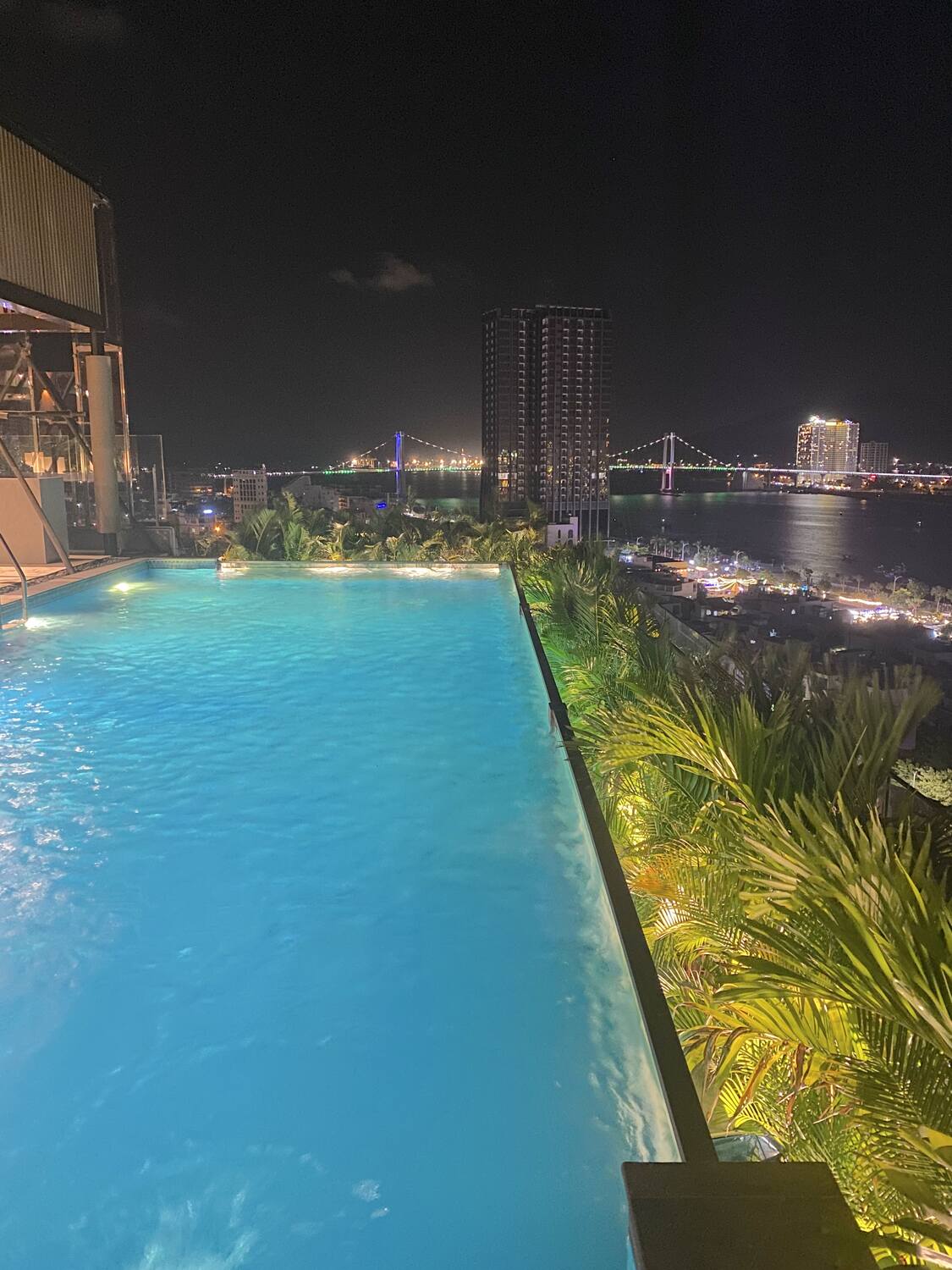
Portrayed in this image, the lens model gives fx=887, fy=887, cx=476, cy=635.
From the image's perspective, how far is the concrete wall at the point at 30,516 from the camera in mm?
8797

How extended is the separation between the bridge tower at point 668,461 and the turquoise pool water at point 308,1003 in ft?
253

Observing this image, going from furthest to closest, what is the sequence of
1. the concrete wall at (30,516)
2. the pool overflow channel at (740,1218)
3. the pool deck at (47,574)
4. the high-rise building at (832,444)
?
the high-rise building at (832,444)
the concrete wall at (30,516)
the pool deck at (47,574)
the pool overflow channel at (740,1218)

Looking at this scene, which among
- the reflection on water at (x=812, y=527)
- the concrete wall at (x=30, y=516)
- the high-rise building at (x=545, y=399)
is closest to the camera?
the concrete wall at (x=30, y=516)

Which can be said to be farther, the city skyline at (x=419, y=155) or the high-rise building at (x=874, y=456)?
the high-rise building at (x=874, y=456)

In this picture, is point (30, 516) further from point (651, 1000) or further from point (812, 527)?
point (812, 527)

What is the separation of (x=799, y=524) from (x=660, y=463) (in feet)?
49.4

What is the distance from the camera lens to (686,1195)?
114 cm

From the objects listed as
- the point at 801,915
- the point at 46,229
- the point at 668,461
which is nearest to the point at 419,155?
the point at 46,229

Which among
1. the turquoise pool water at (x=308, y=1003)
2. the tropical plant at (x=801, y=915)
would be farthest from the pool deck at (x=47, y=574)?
the tropical plant at (x=801, y=915)

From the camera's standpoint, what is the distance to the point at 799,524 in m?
84.1

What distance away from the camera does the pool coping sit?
5.25ft

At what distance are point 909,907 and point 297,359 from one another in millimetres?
45070

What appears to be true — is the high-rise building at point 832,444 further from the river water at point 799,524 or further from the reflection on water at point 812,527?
the reflection on water at point 812,527

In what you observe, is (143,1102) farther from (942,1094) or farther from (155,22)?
(155,22)
